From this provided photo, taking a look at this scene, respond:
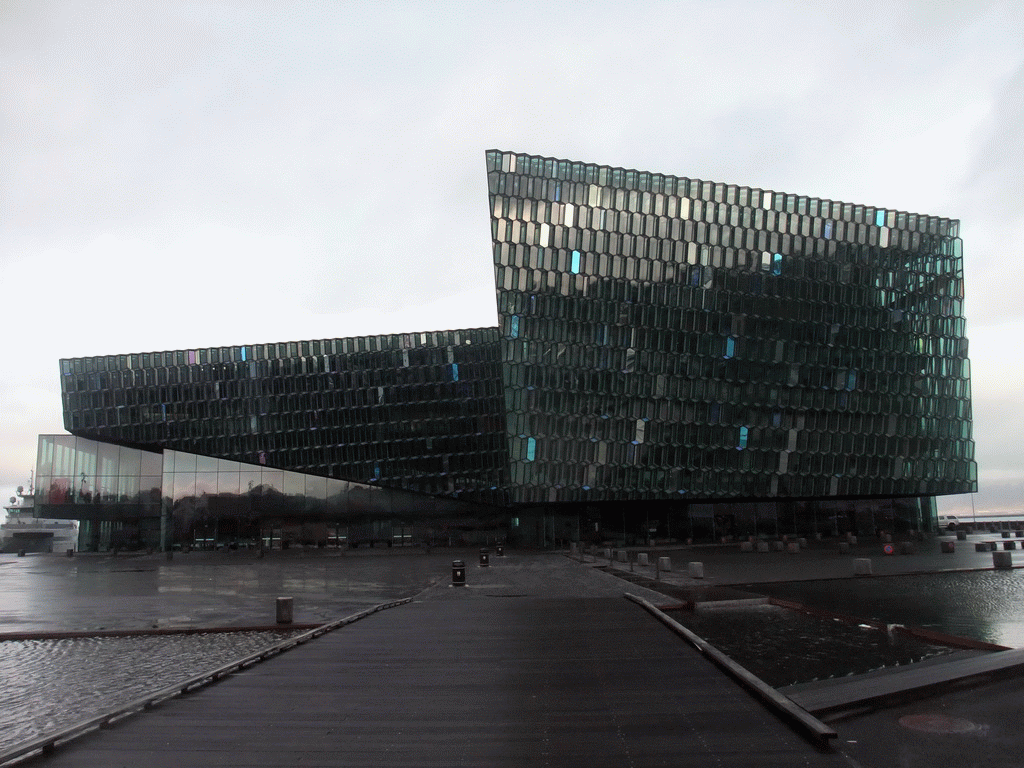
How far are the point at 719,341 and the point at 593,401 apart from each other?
11.6 metres

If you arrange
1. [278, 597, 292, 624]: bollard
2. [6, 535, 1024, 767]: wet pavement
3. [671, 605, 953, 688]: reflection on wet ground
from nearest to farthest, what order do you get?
1. [6, 535, 1024, 767]: wet pavement
2. [671, 605, 953, 688]: reflection on wet ground
3. [278, 597, 292, 624]: bollard

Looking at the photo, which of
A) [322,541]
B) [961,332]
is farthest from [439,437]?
[961,332]

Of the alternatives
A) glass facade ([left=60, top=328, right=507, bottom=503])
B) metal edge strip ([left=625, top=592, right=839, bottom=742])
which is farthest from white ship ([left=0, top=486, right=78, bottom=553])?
metal edge strip ([left=625, top=592, right=839, bottom=742])

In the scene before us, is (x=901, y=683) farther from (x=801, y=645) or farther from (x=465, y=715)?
(x=465, y=715)

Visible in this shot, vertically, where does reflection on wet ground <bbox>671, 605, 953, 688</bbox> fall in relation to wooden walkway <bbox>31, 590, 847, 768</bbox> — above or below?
below

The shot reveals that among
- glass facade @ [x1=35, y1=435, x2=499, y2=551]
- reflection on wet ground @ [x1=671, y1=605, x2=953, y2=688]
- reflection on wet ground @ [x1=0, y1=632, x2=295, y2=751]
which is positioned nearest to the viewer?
reflection on wet ground @ [x1=0, y1=632, x2=295, y2=751]

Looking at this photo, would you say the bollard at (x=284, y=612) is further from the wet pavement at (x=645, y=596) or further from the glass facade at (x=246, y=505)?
the glass facade at (x=246, y=505)

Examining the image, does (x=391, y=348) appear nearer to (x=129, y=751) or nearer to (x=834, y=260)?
(x=834, y=260)

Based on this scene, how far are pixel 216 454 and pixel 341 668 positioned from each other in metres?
68.7

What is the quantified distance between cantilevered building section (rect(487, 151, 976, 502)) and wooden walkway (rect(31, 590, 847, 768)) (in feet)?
167

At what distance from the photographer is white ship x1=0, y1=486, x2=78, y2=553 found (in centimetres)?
8956

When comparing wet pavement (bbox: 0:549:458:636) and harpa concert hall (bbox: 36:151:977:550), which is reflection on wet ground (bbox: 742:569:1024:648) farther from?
harpa concert hall (bbox: 36:151:977:550)

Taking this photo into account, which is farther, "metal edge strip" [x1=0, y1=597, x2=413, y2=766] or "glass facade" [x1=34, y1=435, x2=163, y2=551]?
"glass facade" [x1=34, y1=435, x2=163, y2=551]

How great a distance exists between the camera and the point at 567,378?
63062 mm
